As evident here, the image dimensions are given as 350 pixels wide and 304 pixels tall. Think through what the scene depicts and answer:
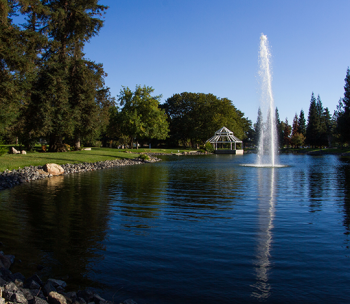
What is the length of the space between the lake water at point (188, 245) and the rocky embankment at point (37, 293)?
0.35 m

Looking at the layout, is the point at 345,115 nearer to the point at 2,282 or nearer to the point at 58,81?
the point at 58,81

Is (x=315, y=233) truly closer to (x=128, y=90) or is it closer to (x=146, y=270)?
(x=146, y=270)

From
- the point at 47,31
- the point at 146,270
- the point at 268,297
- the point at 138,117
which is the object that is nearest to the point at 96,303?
the point at 146,270

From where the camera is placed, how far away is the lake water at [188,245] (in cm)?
507

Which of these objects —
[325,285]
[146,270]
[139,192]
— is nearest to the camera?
[325,285]

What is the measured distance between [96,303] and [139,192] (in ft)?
34.4

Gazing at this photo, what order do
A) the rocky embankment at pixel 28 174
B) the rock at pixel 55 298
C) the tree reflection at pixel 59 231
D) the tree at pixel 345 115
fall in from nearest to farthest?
the rock at pixel 55 298 < the tree reflection at pixel 59 231 < the rocky embankment at pixel 28 174 < the tree at pixel 345 115

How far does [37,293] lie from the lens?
14.7ft

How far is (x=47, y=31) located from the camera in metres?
34.9

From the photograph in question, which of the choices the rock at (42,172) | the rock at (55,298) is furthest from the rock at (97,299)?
the rock at (42,172)

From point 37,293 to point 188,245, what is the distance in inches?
137

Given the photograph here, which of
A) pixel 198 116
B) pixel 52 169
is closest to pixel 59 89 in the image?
pixel 52 169

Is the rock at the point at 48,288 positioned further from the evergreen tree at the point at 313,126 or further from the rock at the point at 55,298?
the evergreen tree at the point at 313,126

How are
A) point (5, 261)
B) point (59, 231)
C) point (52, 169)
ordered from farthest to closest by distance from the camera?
1. point (52, 169)
2. point (59, 231)
3. point (5, 261)
